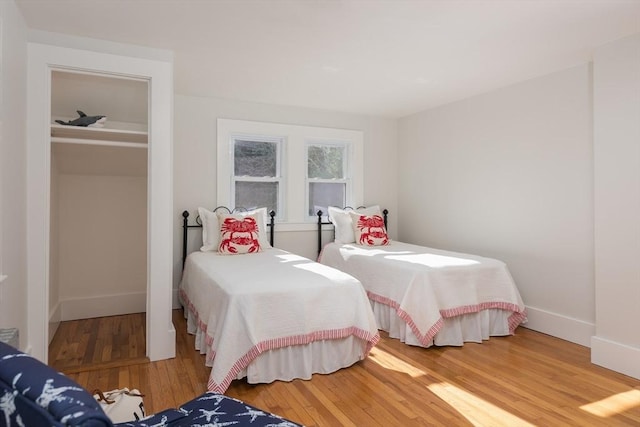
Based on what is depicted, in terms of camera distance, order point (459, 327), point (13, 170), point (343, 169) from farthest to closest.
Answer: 1. point (343, 169)
2. point (459, 327)
3. point (13, 170)

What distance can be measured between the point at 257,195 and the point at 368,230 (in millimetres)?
1383

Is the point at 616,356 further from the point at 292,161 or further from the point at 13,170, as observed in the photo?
the point at 13,170

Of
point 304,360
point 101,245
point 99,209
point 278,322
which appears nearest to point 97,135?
point 99,209

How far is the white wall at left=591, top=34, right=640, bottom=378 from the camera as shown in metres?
2.78

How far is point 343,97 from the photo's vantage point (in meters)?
4.40

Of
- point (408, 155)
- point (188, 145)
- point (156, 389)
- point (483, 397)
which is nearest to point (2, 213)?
point (156, 389)

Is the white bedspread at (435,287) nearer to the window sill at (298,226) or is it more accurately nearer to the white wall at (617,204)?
the white wall at (617,204)

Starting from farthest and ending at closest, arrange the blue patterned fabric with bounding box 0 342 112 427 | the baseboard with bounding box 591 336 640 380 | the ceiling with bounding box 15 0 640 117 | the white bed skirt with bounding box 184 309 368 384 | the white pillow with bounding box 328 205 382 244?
1. the white pillow with bounding box 328 205 382 244
2. the baseboard with bounding box 591 336 640 380
3. the white bed skirt with bounding box 184 309 368 384
4. the ceiling with bounding box 15 0 640 117
5. the blue patterned fabric with bounding box 0 342 112 427

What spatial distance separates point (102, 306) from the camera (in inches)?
157

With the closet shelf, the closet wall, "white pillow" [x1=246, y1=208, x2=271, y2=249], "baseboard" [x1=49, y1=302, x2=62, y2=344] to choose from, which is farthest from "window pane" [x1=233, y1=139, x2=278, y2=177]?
"baseboard" [x1=49, y1=302, x2=62, y2=344]

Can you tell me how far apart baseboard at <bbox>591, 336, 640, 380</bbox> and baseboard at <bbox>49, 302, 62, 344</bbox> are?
14.0 feet

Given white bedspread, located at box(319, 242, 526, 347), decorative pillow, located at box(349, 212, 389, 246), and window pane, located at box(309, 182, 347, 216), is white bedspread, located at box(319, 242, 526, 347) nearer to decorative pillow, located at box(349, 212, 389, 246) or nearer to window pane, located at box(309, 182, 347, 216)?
decorative pillow, located at box(349, 212, 389, 246)

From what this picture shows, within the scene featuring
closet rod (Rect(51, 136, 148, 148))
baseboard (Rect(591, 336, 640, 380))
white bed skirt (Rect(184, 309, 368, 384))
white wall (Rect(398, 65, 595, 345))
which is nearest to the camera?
white bed skirt (Rect(184, 309, 368, 384))

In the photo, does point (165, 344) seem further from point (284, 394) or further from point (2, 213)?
point (2, 213)
